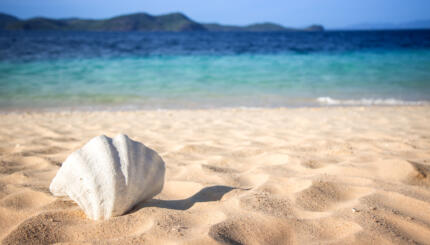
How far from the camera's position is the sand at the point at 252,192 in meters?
1.44

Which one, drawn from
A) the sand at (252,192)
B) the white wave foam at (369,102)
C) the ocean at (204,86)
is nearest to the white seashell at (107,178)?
the sand at (252,192)

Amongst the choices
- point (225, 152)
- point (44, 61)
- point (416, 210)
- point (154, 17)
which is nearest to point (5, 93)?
point (44, 61)

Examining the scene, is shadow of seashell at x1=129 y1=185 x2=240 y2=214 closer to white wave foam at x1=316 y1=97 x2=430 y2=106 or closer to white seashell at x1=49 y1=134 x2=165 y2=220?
white seashell at x1=49 y1=134 x2=165 y2=220

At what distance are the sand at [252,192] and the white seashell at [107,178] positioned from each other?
3.3 inches

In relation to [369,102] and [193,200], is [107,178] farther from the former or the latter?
[369,102]

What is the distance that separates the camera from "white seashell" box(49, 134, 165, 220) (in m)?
1.53

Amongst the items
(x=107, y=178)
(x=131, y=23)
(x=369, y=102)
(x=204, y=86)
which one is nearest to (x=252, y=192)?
(x=107, y=178)

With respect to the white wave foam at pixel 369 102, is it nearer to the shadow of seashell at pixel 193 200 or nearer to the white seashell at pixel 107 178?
the shadow of seashell at pixel 193 200

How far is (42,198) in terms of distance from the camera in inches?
74.5

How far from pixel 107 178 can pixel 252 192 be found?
35.8 inches

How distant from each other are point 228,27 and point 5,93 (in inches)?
3983

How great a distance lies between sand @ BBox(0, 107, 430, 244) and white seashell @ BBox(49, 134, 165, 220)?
0.08 metres

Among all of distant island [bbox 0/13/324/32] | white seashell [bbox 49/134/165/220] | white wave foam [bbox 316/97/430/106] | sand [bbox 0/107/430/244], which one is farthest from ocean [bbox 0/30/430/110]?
distant island [bbox 0/13/324/32]

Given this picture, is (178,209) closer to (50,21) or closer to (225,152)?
(225,152)
